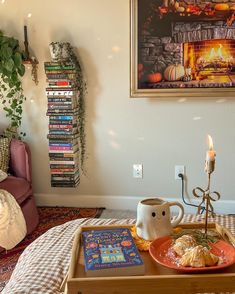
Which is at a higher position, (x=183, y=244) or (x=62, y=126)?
(x=62, y=126)

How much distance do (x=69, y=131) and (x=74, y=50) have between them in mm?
632

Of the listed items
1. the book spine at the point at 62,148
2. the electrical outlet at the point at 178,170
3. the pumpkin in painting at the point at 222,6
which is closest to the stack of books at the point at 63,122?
the book spine at the point at 62,148

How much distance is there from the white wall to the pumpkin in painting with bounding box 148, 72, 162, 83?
0.18m

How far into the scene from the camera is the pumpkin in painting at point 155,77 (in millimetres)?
2920

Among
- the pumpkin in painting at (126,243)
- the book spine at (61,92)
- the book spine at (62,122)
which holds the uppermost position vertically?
the book spine at (61,92)

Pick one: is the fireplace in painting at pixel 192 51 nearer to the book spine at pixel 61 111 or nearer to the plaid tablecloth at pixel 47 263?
the book spine at pixel 61 111

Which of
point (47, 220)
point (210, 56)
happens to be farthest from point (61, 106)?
point (210, 56)

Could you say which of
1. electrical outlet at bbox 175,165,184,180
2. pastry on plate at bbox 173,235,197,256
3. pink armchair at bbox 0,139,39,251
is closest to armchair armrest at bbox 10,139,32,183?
pink armchair at bbox 0,139,39,251

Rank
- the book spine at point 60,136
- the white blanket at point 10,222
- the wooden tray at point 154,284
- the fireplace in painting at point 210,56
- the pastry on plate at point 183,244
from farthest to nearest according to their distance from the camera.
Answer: the book spine at point 60,136, the fireplace in painting at point 210,56, the white blanket at point 10,222, the pastry on plate at point 183,244, the wooden tray at point 154,284

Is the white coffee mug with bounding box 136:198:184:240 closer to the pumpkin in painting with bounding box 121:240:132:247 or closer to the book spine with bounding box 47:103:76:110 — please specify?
the pumpkin in painting with bounding box 121:240:132:247

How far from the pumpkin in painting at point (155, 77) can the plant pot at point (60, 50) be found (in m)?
0.64

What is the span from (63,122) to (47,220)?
76 cm

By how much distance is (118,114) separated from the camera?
3.10m

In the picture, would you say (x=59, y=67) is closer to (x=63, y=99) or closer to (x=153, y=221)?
(x=63, y=99)
